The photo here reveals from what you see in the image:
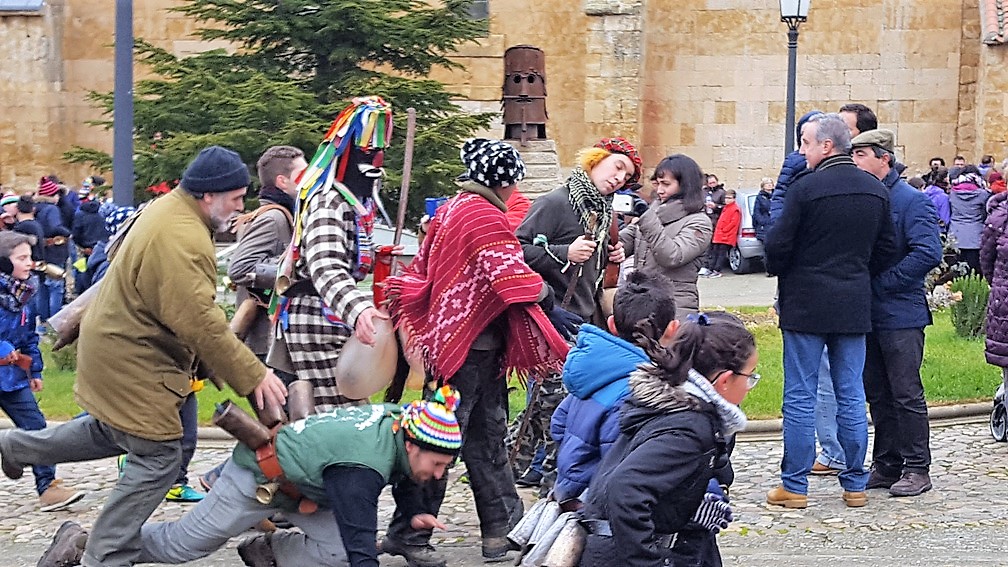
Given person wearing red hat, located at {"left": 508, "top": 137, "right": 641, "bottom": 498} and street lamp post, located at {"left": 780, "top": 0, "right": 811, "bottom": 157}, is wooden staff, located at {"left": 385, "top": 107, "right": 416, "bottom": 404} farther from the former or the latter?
street lamp post, located at {"left": 780, "top": 0, "right": 811, "bottom": 157}

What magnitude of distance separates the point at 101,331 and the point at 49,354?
7.98 metres

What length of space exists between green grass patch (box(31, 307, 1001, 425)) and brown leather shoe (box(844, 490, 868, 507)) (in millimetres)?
2163

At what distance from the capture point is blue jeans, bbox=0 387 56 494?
7.39 meters

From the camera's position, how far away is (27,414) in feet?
24.6

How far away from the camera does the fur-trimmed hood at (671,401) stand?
4.08 m

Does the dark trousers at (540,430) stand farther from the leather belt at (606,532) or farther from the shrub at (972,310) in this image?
the shrub at (972,310)

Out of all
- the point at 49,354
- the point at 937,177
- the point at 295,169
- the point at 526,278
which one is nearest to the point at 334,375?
the point at 526,278

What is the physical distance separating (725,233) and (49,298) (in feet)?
38.8

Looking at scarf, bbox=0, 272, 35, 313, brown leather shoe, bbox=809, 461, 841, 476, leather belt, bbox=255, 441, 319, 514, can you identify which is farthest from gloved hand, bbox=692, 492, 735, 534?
scarf, bbox=0, 272, 35, 313

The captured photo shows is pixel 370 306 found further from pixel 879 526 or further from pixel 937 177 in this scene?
pixel 937 177

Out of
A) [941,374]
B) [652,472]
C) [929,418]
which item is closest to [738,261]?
[941,374]

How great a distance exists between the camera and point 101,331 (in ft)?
18.1

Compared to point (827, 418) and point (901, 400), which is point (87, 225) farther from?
point (901, 400)

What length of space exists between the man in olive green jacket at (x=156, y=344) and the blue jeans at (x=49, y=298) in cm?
1133
